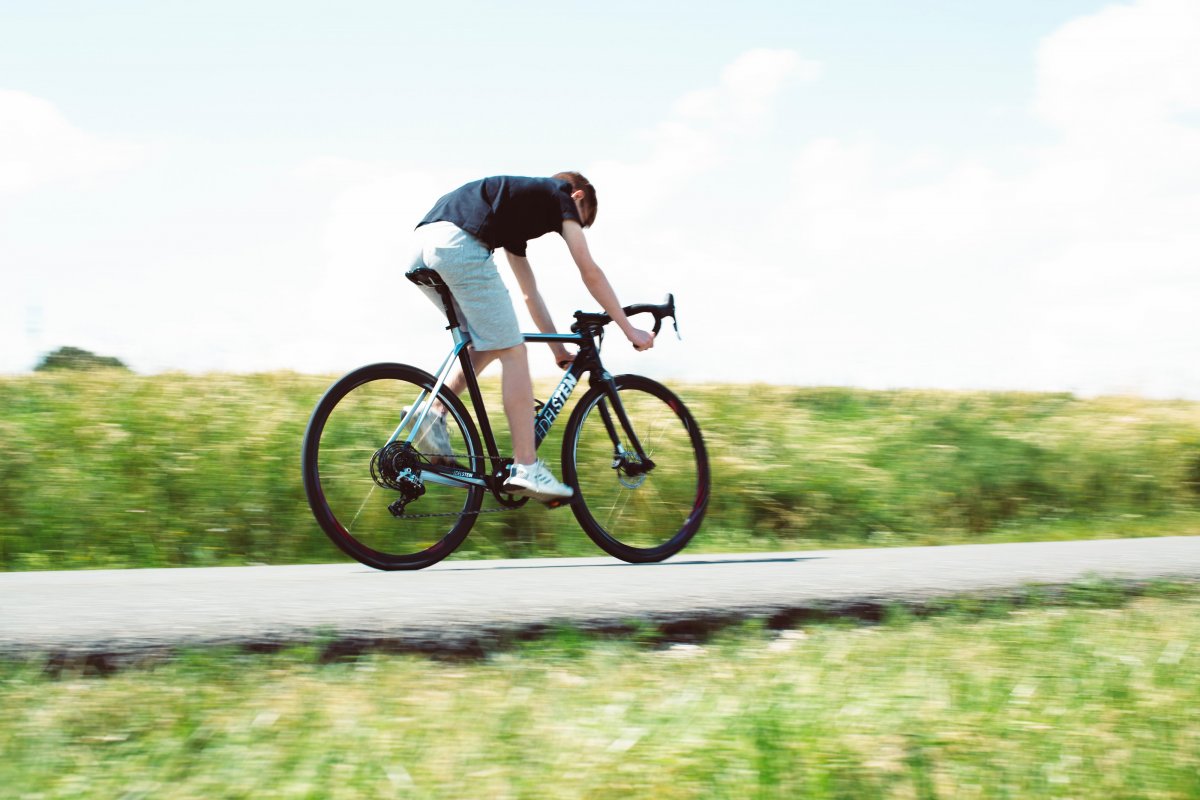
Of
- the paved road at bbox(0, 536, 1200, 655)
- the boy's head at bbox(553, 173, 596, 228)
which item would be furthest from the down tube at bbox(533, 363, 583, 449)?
the boy's head at bbox(553, 173, 596, 228)

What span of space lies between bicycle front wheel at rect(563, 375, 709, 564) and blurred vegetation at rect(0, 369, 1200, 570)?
28.3 inches

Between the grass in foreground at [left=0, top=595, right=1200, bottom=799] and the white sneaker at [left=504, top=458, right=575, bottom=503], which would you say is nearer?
the grass in foreground at [left=0, top=595, right=1200, bottom=799]

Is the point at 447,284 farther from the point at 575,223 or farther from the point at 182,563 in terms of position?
the point at 182,563

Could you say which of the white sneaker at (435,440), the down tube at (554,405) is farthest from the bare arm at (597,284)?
the white sneaker at (435,440)

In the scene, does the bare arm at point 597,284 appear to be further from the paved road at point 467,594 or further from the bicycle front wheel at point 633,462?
the paved road at point 467,594

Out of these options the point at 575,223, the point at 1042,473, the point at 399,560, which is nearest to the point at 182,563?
the point at 399,560

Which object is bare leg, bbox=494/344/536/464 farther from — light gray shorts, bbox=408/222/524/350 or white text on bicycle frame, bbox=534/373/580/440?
white text on bicycle frame, bbox=534/373/580/440

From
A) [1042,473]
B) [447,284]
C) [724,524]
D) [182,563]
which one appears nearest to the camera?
[447,284]

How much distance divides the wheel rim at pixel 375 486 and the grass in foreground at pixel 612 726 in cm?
161

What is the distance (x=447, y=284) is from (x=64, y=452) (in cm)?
294

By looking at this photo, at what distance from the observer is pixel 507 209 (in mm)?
4535

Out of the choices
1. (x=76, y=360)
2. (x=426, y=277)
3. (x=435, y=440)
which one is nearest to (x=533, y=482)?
(x=435, y=440)

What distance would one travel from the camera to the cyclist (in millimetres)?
4465

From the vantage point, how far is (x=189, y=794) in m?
2.09
